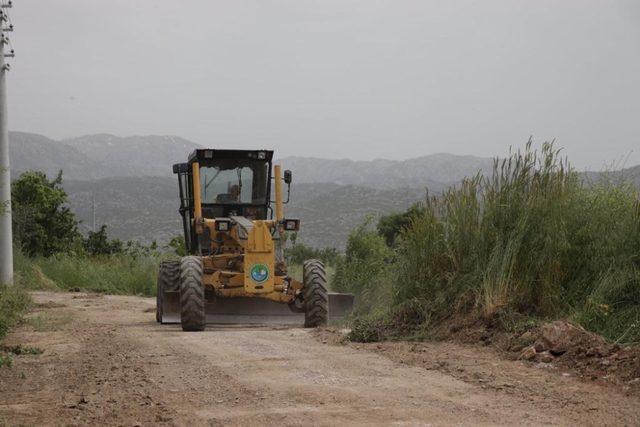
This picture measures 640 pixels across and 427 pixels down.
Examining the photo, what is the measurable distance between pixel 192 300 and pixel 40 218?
26391mm

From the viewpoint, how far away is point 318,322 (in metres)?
14.5

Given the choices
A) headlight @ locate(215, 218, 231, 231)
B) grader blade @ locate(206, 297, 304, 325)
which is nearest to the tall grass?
headlight @ locate(215, 218, 231, 231)

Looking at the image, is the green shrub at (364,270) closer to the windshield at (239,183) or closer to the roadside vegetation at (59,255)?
the windshield at (239,183)

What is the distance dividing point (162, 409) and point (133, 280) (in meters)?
22.1

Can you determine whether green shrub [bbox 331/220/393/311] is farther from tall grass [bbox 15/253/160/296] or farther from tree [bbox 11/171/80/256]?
tree [bbox 11/171/80/256]

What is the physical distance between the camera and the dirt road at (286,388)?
639 cm

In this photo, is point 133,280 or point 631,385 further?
point 133,280

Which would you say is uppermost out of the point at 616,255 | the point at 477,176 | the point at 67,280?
the point at 477,176

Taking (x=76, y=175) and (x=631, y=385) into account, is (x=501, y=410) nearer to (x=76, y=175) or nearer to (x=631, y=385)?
(x=631, y=385)

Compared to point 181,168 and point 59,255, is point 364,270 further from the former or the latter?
point 59,255

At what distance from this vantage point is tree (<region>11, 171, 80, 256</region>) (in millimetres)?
36219

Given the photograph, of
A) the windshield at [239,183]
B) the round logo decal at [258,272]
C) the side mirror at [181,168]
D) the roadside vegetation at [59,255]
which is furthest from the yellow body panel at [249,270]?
the roadside vegetation at [59,255]

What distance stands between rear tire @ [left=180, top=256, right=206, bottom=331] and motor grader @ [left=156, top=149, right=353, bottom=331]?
16 mm

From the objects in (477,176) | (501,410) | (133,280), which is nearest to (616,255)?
(477,176)
